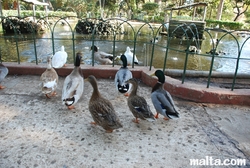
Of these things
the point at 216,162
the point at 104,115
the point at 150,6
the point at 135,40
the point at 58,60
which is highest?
the point at 150,6

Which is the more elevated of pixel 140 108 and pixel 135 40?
pixel 135 40

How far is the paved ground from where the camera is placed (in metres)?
2.43

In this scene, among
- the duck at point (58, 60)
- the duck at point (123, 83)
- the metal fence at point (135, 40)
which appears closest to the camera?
the duck at point (123, 83)

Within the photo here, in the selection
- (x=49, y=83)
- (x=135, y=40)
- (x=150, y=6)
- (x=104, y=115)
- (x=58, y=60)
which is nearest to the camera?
(x=104, y=115)

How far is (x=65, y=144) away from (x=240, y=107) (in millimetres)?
3188

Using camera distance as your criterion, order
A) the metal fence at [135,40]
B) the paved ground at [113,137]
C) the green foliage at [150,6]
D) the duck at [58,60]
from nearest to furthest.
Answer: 1. the paved ground at [113,137]
2. the metal fence at [135,40]
3. the duck at [58,60]
4. the green foliage at [150,6]

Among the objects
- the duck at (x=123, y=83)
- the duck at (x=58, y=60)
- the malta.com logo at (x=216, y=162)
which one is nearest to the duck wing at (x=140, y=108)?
the duck at (x=123, y=83)

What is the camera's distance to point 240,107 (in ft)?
12.8

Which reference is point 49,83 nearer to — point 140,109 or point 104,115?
point 104,115

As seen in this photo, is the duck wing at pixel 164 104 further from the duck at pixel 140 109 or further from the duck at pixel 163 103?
the duck at pixel 140 109

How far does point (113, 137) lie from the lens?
2.85m

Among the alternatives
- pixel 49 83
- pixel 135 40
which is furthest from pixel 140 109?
pixel 135 40

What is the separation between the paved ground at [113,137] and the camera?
2426 mm

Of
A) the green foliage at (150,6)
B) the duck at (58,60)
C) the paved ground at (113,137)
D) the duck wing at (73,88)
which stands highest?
the green foliage at (150,6)
